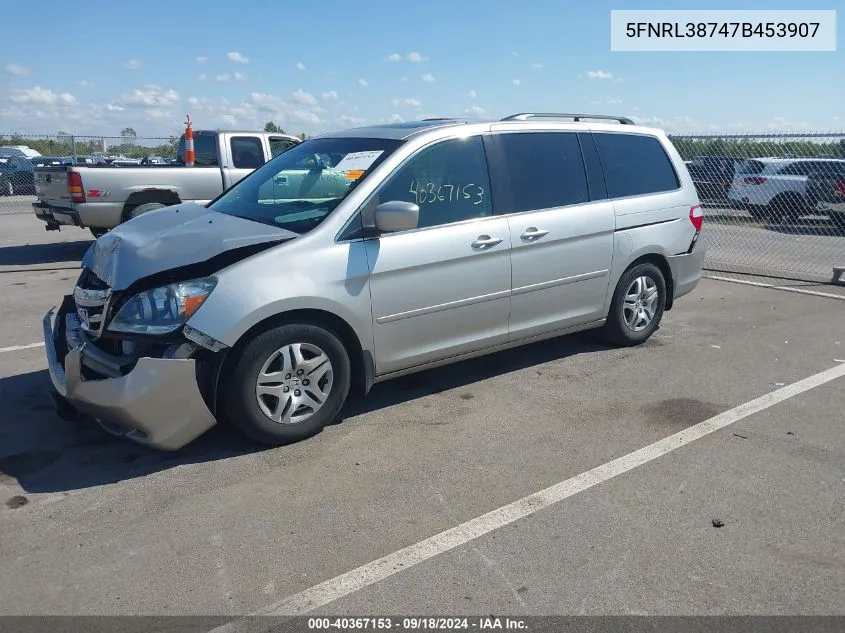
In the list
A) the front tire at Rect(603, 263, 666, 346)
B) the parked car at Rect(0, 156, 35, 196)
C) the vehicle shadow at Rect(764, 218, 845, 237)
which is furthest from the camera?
the parked car at Rect(0, 156, 35, 196)

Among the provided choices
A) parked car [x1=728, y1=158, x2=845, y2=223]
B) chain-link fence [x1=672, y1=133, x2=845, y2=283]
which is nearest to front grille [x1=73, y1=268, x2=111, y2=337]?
chain-link fence [x1=672, y1=133, x2=845, y2=283]

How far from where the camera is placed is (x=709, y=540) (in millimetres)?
3338

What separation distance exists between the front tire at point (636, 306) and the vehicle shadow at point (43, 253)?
27.6 feet

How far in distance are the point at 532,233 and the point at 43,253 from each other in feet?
30.9

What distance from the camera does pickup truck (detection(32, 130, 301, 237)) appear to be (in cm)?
1045

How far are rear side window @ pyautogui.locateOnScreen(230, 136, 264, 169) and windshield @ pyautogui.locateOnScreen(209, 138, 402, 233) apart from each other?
20.7ft

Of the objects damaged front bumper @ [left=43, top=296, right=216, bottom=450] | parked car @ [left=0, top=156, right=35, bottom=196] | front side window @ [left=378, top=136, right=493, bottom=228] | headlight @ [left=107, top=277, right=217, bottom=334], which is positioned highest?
parked car @ [left=0, top=156, right=35, bottom=196]

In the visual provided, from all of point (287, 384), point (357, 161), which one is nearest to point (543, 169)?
point (357, 161)

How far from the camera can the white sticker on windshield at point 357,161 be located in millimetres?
4805

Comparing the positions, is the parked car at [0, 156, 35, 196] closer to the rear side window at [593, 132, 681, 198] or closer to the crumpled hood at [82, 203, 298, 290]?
the crumpled hood at [82, 203, 298, 290]

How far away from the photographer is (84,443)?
4398 mm

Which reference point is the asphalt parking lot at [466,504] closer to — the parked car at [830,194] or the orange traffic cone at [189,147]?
the orange traffic cone at [189,147]

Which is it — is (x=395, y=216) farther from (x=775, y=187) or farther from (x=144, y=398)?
(x=775, y=187)

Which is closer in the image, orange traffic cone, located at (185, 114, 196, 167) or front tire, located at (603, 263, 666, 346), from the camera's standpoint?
front tire, located at (603, 263, 666, 346)
